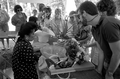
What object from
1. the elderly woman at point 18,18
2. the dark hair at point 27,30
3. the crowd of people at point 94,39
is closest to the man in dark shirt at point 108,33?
the crowd of people at point 94,39

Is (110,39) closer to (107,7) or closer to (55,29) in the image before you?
(107,7)

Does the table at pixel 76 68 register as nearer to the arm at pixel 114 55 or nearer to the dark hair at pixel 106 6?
the arm at pixel 114 55

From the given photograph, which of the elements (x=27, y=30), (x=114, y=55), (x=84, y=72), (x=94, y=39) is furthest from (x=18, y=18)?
(x=114, y=55)

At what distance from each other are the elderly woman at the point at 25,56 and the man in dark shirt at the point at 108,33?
0.53m

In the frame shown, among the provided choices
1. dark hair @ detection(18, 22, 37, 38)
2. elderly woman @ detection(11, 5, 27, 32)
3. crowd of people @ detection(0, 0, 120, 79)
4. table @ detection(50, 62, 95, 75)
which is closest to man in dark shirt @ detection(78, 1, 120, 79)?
crowd of people @ detection(0, 0, 120, 79)

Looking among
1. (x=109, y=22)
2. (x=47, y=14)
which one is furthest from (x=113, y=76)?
(x=47, y=14)

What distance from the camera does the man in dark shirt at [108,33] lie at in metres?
0.79

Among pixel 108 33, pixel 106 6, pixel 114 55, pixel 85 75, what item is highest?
pixel 106 6

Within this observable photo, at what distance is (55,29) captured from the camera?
1.73 metres

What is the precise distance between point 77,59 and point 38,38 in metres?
0.84

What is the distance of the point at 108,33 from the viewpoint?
0.80 meters

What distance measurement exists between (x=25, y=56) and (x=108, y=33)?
2.35 feet

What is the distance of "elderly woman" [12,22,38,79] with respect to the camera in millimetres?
1087

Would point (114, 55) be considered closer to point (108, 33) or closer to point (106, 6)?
point (108, 33)
